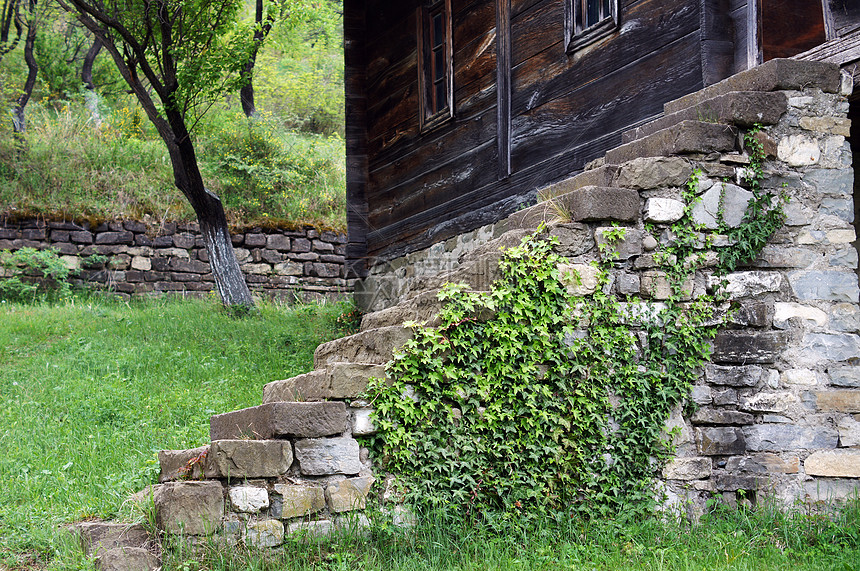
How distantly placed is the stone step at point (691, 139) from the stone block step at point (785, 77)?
304 mm

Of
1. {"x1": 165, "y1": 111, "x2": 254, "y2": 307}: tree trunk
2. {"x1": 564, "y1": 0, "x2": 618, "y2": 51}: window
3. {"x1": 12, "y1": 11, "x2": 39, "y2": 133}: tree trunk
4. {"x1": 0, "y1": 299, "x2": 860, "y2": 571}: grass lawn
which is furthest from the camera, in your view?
{"x1": 12, "y1": 11, "x2": 39, "y2": 133}: tree trunk

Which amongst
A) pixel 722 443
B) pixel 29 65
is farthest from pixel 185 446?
pixel 29 65

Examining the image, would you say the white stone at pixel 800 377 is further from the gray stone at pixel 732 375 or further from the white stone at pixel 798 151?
the white stone at pixel 798 151

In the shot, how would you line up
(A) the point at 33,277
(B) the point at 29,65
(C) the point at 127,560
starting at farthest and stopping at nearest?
(B) the point at 29,65 < (A) the point at 33,277 < (C) the point at 127,560

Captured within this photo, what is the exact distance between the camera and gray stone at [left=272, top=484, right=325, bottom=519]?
3.66 metres

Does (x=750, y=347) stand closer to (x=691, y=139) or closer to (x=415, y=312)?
(x=691, y=139)

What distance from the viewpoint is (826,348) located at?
170 inches

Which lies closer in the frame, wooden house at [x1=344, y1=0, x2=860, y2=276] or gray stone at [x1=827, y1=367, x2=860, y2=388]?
gray stone at [x1=827, y1=367, x2=860, y2=388]

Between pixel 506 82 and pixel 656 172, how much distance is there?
2922 millimetres

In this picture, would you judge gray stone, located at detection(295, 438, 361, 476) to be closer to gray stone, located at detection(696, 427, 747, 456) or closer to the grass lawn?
the grass lawn

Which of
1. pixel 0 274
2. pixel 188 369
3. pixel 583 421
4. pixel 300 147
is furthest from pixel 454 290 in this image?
pixel 300 147

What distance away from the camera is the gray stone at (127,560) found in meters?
3.38

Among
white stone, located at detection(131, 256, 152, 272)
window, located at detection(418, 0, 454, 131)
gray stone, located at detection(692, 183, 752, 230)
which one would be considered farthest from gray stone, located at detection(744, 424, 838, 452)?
white stone, located at detection(131, 256, 152, 272)

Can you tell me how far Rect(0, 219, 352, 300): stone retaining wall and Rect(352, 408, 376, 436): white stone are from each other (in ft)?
31.2
